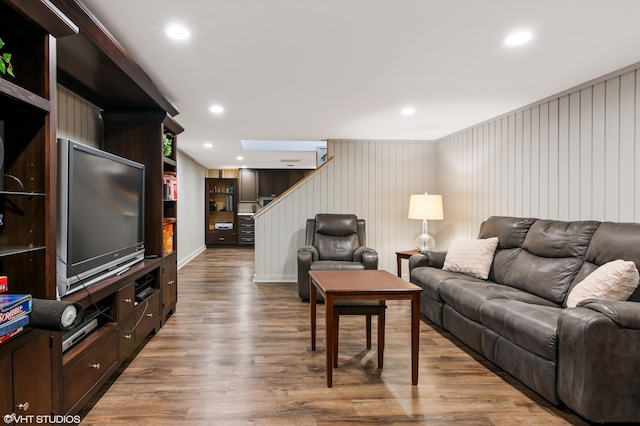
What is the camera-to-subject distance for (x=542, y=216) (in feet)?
11.5

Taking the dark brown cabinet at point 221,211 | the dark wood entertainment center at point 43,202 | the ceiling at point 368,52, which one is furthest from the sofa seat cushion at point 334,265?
the dark brown cabinet at point 221,211

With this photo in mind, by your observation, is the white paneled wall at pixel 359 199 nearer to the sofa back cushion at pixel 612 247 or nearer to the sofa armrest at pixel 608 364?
the sofa back cushion at pixel 612 247

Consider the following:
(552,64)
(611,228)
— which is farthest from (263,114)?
(611,228)

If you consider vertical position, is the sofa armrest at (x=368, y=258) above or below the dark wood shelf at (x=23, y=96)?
below

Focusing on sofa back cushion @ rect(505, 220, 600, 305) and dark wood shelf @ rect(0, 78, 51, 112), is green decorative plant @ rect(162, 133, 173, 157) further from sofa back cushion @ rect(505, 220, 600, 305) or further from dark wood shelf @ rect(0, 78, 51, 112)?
sofa back cushion @ rect(505, 220, 600, 305)

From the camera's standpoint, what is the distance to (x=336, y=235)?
4.93 meters

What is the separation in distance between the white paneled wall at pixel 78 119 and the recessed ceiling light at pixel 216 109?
3.51 ft

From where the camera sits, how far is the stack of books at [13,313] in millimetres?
1129

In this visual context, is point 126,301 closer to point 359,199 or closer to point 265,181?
point 359,199

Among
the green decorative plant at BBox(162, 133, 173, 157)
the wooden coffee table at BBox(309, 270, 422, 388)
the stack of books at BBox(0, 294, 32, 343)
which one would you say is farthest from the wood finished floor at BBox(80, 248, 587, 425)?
the green decorative plant at BBox(162, 133, 173, 157)

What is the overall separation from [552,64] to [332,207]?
3459 millimetres

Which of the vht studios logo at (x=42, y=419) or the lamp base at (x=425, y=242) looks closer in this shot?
the vht studios logo at (x=42, y=419)

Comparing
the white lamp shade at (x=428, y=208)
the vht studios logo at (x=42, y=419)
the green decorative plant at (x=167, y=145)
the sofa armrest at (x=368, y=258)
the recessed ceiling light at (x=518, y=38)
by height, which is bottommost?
the vht studios logo at (x=42, y=419)

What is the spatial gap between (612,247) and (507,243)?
1024mm
